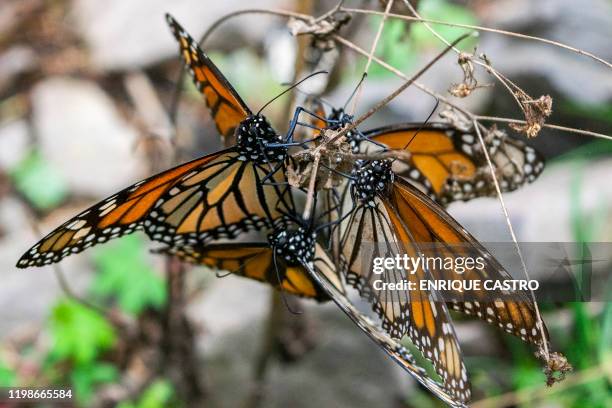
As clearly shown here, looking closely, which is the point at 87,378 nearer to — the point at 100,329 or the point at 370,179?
the point at 100,329

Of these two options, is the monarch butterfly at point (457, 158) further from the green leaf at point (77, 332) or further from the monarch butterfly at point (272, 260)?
the green leaf at point (77, 332)

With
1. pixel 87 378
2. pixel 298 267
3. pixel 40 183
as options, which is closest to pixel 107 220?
pixel 298 267

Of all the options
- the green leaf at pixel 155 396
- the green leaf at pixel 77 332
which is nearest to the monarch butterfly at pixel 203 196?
the green leaf at pixel 155 396

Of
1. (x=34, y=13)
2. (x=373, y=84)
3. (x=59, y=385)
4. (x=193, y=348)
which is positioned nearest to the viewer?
(x=193, y=348)

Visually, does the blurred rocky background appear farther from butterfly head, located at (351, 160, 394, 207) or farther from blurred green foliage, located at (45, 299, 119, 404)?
butterfly head, located at (351, 160, 394, 207)

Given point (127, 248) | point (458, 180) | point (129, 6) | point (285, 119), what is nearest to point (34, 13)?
point (129, 6)

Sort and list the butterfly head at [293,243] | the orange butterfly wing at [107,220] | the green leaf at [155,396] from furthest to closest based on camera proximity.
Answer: the green leaf at [155,396] < the butterfly head at [293,243] < the orange butterfly wing at [107,220]

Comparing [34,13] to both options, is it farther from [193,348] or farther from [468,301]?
[468,301]
